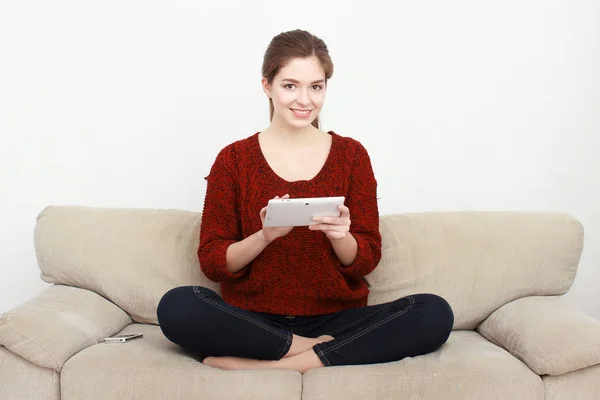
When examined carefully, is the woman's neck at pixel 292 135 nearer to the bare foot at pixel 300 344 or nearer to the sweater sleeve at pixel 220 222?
the sweater sleeve at pixel 220 222

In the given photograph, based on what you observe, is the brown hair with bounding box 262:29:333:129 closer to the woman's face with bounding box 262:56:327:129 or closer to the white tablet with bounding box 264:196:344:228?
the woman's face with bounding box 262:56:327:129

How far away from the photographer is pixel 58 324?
233cm

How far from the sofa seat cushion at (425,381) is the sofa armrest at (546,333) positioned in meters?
0.07

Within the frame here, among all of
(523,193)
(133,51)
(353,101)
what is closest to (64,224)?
(133,51)

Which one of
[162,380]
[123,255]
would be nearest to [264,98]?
[123,255]

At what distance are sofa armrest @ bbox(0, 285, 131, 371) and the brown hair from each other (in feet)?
3.07

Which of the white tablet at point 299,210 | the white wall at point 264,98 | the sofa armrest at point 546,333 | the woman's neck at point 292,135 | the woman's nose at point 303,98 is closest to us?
the white tablet at point 299,210

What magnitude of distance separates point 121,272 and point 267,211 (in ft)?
2.66

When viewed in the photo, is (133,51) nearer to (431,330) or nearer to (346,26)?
(346,26)

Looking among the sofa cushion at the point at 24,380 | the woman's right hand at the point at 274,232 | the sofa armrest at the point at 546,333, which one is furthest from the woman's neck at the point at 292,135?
the sofa cushion at the point at 24,380

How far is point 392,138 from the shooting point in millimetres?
3297

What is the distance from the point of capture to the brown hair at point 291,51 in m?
2.43

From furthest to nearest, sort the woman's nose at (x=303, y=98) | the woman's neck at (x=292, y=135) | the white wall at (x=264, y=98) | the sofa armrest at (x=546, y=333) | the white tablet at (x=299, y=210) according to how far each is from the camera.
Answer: the white wall at (x=264, y=98) → the woman's neck at (x=292, y=135) → the woman's nose at (x=303, y=98) → the sofa armrest at (x=546, y=333) → the white tablet at (x=299, y=210)

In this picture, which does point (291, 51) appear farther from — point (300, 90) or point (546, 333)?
point (546, 333)
